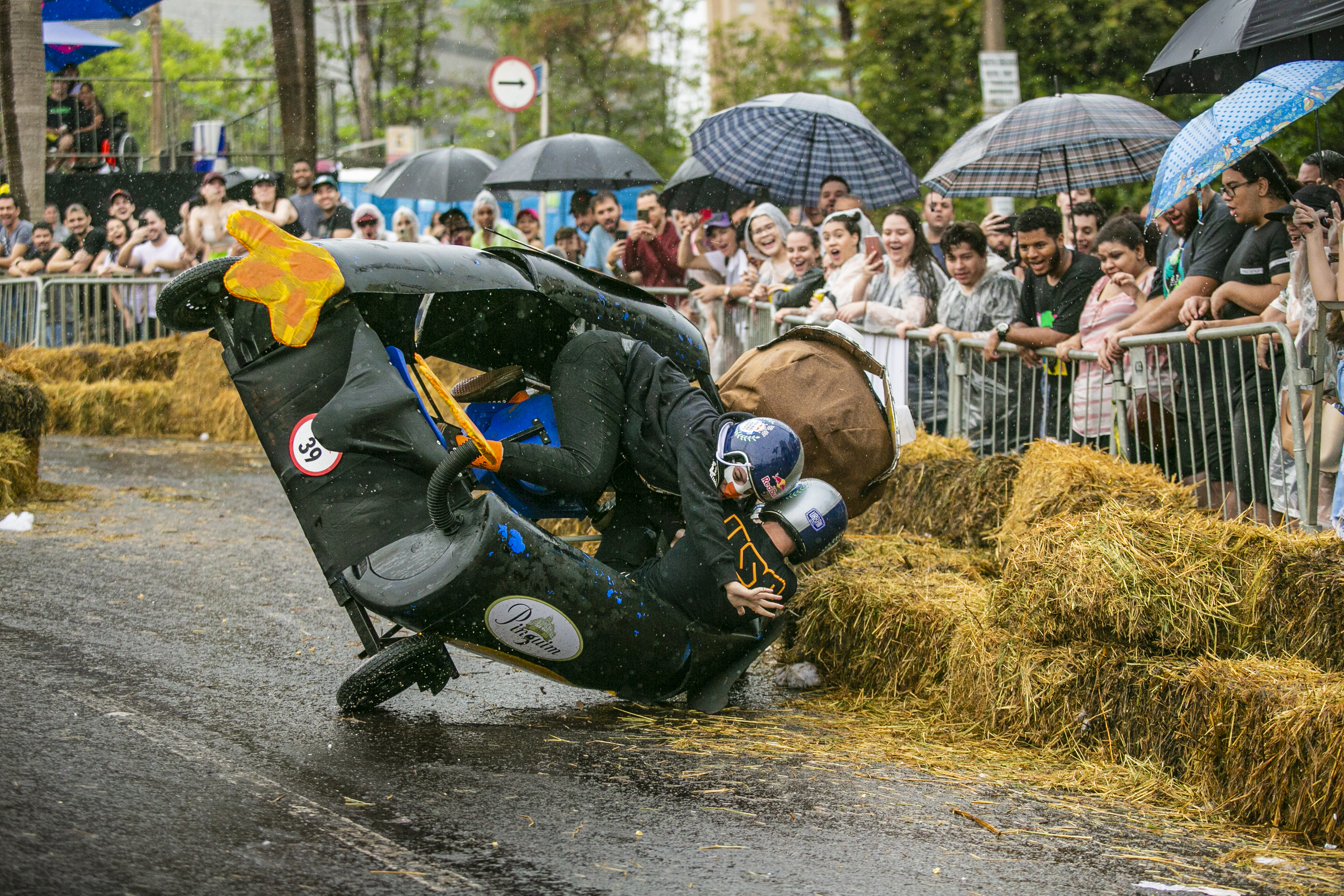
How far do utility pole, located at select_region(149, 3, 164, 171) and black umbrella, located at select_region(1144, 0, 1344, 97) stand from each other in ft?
64.8

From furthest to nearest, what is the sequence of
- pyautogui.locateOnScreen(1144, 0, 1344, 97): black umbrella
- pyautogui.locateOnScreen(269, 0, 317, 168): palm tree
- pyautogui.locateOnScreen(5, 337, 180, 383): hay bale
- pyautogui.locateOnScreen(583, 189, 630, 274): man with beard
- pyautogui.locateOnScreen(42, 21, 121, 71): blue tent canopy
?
pyautogui.locateOnScreen(42, 21, 121, 71): blue tent canopy, pyautogui.locateOnScreen(269, 0, 317, 168): palm tree, pyautogui.locateOnScreen(5, 337, 180, 383): hay bale, pyautogui.locateOnScreen(583, 189, 630, 274): man with beard, pyautogui.locateOnScreen(1144, 0, 1344, 97): black umbrella

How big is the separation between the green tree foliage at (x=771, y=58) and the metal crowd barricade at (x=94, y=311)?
2218cm

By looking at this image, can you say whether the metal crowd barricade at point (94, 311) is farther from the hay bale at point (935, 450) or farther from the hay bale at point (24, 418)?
the hay bale at point (935, 450)

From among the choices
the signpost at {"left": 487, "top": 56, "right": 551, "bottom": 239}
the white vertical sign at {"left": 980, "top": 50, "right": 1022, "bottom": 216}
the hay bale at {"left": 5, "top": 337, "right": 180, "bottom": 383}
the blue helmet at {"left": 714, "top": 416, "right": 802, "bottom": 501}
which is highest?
the signpost at {"left": 487, "top": 56, "right": 551, "bottom": 239}

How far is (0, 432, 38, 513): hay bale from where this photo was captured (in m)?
9.45

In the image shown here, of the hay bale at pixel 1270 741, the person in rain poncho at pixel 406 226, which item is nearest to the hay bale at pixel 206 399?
the person in rain poncho at pixel 406 226

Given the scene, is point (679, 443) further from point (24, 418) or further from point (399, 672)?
point (24, 418)

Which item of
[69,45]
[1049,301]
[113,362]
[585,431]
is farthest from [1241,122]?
[69,45]

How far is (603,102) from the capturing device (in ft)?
131

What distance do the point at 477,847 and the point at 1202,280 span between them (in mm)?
4970

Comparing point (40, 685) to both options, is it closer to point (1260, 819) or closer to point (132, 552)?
point (132, 552)

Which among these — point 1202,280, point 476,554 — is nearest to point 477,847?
point 476,554

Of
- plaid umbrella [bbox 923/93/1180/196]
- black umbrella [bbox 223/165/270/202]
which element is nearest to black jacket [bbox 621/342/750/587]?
plaid umbrella [bbox 923/93/1180/196]

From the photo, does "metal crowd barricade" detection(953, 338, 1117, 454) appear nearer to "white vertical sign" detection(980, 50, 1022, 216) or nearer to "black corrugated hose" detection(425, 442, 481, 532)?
"black corrugated hose" detection(425, 442, 481, 532)
